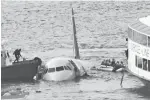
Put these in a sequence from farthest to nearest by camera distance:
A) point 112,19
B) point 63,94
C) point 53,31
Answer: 1. point 112,19
2. point 53,31
3. point 63,94

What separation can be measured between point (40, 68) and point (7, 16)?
3826 inches

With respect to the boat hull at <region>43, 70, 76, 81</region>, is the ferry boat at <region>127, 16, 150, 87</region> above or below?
above

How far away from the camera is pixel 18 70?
75.4 meters

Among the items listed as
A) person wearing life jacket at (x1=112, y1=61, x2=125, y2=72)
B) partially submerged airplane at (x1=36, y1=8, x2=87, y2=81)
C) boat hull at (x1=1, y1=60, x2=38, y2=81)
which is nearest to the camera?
partially submerged airplane at (x1=36, y1=8, x2=87, y2=81)

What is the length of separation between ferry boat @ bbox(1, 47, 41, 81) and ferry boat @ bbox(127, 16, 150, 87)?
12.9m

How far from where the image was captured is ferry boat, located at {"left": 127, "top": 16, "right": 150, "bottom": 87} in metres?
62.7

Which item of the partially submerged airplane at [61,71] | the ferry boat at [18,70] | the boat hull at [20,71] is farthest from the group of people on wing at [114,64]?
the boat hull at [20,71]

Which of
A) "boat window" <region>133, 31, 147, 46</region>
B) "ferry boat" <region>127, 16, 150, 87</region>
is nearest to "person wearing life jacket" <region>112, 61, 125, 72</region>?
"ferry boat" <region>127, 16, 150, 87</region>

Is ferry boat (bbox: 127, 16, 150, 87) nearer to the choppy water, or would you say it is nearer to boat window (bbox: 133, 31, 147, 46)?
boat window (bbox: 133, 31, 147, 46)

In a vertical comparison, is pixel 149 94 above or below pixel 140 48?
below

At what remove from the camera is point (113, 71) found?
3083 inches

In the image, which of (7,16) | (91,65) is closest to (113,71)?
(91,65)

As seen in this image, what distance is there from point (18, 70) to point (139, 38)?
1736cm

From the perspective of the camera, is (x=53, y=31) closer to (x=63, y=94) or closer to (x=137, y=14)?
(x=137, y=14)
